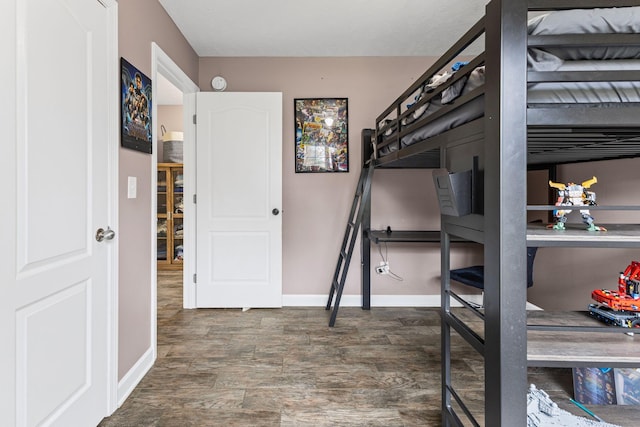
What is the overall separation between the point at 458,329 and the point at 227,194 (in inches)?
95.2

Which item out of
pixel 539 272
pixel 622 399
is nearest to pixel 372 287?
pixel 539 272

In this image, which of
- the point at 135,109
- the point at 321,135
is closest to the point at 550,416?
the point at 135,109

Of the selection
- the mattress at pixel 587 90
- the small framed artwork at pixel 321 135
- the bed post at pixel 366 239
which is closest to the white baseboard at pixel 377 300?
the bed post at pixel 366 239

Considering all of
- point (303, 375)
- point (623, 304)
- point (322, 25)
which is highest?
point (322, 25)

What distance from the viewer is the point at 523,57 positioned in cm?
88

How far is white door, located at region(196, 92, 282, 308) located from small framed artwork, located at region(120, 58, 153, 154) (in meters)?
0.98

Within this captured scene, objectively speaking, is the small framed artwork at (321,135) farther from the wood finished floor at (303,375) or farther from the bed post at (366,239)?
the wood finished floor at (303,375)
